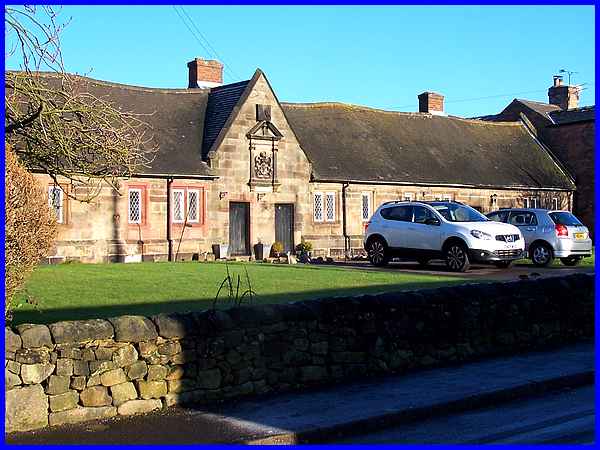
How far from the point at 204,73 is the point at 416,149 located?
10.9 meters

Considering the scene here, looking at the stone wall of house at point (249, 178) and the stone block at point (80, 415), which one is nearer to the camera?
the stone block at point (80, 415)

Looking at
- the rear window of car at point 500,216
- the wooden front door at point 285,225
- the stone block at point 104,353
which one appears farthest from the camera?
the wooden front door at point 285,225

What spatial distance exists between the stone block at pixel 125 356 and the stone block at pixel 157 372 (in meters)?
0.25

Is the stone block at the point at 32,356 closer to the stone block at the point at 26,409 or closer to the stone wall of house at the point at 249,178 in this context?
the stone block at the point at 26,409

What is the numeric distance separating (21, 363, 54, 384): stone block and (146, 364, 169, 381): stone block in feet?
3.88

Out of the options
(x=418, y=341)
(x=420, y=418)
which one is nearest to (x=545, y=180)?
(x=418, y=341)

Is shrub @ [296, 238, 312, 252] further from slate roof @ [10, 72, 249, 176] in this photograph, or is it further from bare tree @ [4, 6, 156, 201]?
bare tree @ [4, 6, 156, 201]

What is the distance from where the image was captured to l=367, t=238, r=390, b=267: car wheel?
2469cm

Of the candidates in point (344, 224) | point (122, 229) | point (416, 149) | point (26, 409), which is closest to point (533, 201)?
point (416, 149)

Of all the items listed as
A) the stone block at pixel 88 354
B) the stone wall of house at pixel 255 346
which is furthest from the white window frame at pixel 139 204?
the stone block at pixel 88 354

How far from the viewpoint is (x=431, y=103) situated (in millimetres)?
47062

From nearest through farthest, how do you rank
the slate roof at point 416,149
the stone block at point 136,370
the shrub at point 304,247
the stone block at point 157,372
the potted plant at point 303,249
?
the stone block at point 136,370, the stone block at point 157,372, the potted plant at point 303,249, the shrub at point 304,247, the slate roof at point 416,149

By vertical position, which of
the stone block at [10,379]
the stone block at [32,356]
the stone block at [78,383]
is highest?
the stone block at [32,356]

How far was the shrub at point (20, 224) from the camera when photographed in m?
8.83
